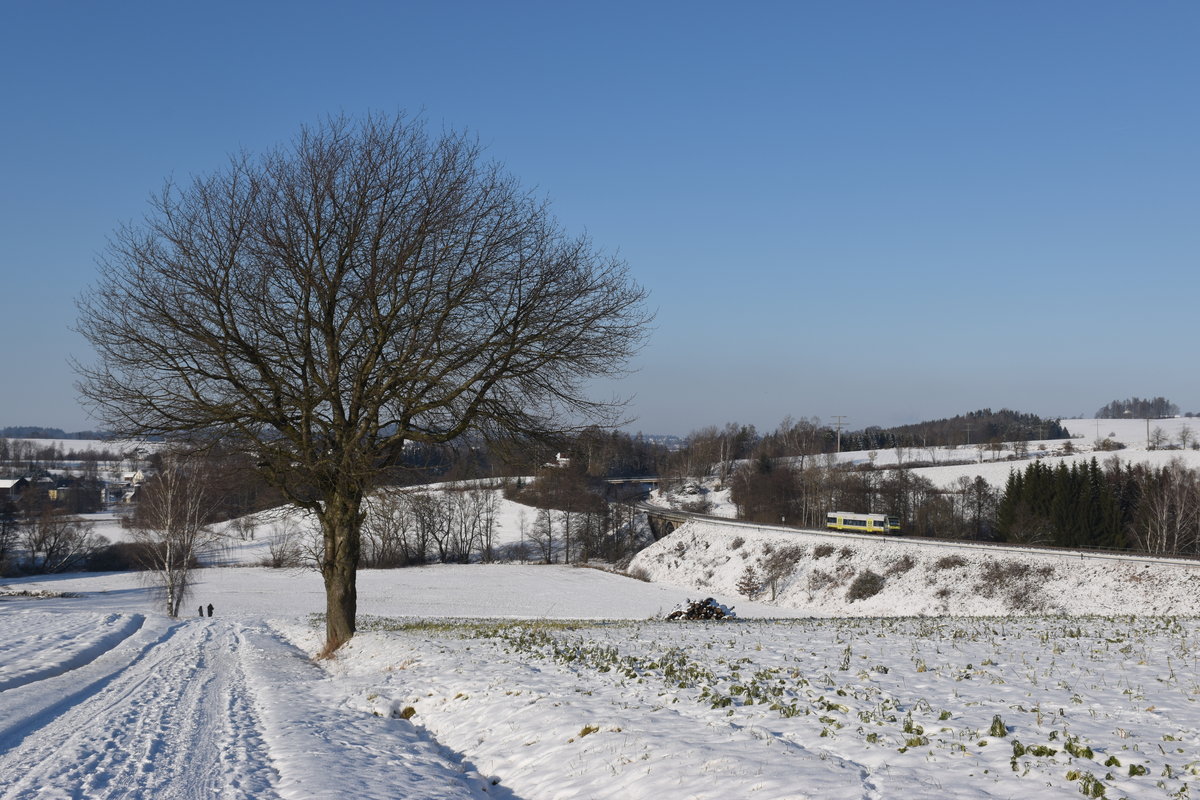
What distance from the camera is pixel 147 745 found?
30.5 feet

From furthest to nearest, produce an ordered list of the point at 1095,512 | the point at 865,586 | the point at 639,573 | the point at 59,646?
the point at 639,573 < the point at 1095,512 < the point at 865,586 < the point at 59,646

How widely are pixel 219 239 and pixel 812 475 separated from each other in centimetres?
9409

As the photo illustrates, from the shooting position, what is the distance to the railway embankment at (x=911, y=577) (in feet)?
144

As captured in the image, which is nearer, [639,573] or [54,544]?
[54,544]

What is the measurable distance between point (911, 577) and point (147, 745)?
52624 millimetres

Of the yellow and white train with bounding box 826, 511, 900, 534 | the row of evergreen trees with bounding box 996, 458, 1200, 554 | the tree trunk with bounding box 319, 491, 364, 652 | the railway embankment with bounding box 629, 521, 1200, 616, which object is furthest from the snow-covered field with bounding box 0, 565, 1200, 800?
the yellow and white train with bounding box 826, 511, 900, 534

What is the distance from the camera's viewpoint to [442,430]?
17.7m

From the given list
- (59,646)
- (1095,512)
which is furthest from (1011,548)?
(59,646)

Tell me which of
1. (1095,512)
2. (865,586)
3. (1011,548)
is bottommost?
(865,586)

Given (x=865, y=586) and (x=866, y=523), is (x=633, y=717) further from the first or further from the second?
(x=866, y=523)

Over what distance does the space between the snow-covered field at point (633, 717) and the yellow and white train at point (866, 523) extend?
6023 cm

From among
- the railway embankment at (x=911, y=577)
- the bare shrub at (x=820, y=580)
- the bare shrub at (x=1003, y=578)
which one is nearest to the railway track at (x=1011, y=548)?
the railway embankment at (x=911, y=577)

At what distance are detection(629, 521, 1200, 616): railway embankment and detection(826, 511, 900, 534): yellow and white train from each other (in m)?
10.5

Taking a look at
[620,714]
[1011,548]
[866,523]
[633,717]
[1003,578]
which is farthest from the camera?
[866,523]
